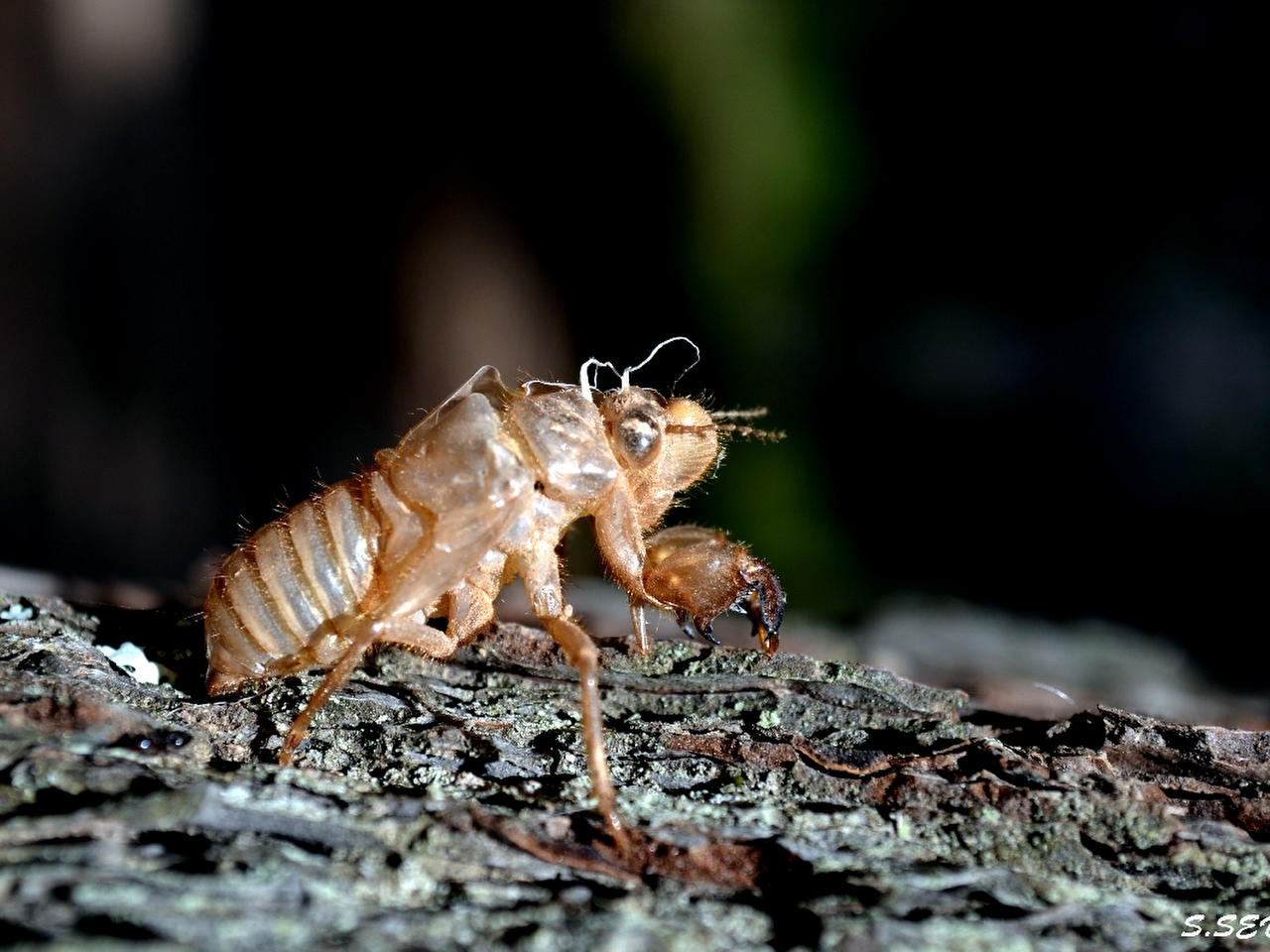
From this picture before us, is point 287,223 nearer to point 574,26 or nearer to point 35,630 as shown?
point 574,26

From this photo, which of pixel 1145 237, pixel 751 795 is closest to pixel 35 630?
pixel 751 795

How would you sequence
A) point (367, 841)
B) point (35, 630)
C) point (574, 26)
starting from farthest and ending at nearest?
point (574, 26), point (35, 630), point (367, 841)

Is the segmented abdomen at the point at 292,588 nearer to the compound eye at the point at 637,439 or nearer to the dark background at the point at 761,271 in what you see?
the compound eye at the point at 637,439

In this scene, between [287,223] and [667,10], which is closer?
[667,10]

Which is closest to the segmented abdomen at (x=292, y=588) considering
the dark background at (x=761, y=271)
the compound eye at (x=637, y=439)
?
the compound eye at (x=637, y=439)

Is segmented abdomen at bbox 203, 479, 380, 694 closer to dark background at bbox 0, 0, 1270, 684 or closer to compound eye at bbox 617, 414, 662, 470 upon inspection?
compound eye at bbox 617, 414, 662, 470
